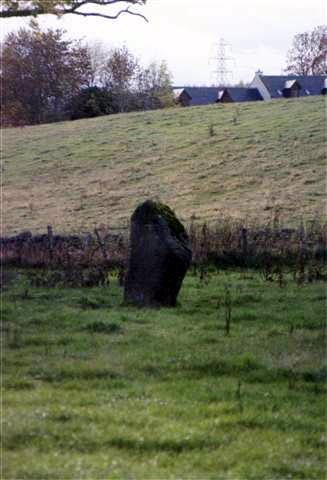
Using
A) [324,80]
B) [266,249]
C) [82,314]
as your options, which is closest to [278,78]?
[324,80]

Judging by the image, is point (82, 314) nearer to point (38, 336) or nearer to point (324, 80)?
point (38, 336)

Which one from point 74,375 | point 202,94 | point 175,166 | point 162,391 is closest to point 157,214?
point 74,375

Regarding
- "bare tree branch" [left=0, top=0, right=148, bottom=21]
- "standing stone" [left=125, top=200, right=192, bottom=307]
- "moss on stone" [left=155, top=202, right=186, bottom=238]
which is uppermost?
"bare tree branch" [left=0, top=0, right=148, bottom=21]

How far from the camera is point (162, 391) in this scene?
8.68m

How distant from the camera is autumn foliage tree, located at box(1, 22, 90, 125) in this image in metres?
Result: 53.4

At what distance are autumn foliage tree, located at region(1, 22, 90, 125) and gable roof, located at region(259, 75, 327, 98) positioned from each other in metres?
29.4

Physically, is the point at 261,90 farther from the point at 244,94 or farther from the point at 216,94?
the point at 216,94

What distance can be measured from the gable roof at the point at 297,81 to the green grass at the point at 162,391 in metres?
71.8

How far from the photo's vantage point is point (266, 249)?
63.5 ft

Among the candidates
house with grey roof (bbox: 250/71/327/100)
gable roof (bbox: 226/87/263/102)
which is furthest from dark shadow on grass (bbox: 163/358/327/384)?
gable roof (bbox: 226/87/263/102)

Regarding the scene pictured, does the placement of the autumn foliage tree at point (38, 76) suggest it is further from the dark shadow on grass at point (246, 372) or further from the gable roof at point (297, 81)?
the dark shadow on grass at point (246, 372)

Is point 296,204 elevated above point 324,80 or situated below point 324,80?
below

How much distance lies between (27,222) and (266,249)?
40.9 feet

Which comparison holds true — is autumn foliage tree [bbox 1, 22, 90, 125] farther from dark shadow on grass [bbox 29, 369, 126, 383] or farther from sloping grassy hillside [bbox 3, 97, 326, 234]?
A: dark shadow on grass [bbox 29, 369, 126, 383]
